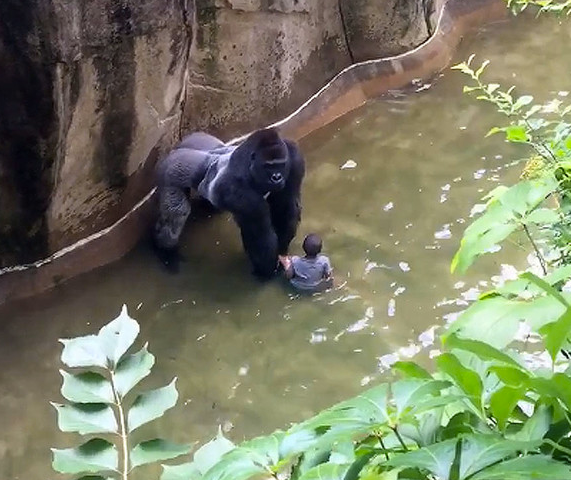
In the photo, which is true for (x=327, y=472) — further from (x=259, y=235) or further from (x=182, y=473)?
(x=259, y=235)

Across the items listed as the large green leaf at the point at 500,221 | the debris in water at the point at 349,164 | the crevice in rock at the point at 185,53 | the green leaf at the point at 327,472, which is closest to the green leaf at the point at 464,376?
the green leaf at the point at 327,472

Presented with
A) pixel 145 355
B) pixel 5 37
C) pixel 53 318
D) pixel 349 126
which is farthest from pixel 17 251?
→ pixel 145 355

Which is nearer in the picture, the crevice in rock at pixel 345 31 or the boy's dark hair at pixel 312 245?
the boy's dark hair at pixel 312 245

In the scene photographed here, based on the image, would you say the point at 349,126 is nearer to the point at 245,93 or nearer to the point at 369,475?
the point at 245,93

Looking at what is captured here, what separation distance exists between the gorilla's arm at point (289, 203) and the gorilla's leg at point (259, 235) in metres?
0.13

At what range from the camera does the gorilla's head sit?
345 cm

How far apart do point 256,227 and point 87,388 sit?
8.77ft

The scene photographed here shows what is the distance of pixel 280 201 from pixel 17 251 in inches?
41.6

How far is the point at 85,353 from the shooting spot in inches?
35.0

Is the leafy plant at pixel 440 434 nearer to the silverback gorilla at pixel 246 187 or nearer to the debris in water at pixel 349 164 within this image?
the silverback gorilla at pixel 246 187

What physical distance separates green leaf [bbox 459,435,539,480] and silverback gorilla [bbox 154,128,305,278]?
9.14 feet

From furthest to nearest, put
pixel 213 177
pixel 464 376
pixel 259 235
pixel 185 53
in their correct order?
pixel 185 53 < pixel 213 177 < pixel 259 235 < pixel 464 376

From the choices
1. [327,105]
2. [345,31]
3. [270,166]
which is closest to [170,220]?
[270,166]

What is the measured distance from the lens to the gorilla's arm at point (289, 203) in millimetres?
3625
